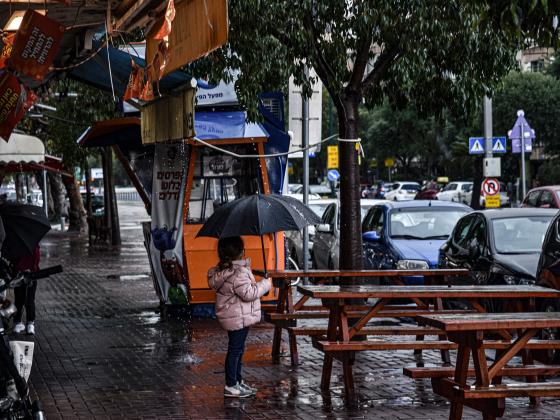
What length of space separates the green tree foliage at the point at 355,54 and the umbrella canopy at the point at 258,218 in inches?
78.9

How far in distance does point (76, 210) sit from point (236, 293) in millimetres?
37137

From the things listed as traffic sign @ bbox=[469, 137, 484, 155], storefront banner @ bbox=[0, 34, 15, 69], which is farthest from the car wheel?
traffic sign @ bbox=[469, 137, 484, 155]

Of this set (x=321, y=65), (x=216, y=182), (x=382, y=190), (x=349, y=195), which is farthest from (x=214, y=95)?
(x=382, y=190)

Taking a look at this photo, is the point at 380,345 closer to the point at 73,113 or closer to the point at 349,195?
the point at 349,195

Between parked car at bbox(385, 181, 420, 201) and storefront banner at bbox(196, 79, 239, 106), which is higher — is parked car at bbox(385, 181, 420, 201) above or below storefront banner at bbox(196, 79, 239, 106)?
below

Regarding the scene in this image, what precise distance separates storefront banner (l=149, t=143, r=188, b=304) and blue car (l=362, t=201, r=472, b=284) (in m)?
3.35

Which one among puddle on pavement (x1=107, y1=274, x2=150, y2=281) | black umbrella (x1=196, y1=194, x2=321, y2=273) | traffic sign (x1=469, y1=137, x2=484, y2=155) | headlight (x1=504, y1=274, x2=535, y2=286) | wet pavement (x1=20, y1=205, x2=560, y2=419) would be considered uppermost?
traffic sign (x1=469, y1=137, x2=484, y2=155)

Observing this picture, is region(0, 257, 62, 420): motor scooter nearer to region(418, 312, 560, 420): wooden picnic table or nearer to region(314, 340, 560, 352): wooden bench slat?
region(418, 312, 560, 420): wooden picnic table

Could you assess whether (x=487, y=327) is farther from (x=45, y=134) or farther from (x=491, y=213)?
(x=45, y=134)

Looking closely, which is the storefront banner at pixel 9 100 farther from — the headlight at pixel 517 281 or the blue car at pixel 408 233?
the blue car at pixel 408 233

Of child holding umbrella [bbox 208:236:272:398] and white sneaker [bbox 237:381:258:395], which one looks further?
white sneaker [bbox 237:381:258:395]

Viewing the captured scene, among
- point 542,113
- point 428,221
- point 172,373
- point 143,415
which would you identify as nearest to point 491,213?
point 428,221

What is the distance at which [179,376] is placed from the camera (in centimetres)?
1037

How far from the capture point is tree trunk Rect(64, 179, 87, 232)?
44.0 meters
